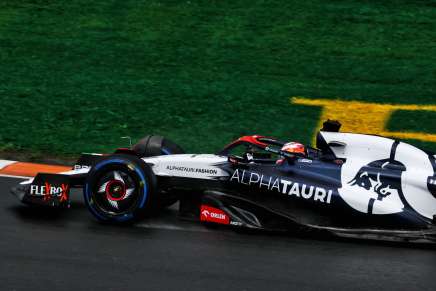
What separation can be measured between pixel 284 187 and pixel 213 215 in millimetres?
747

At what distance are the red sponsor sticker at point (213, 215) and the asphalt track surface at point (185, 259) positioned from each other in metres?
0.12

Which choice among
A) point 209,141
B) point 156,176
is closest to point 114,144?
point 209,141

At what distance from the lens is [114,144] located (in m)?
11.7

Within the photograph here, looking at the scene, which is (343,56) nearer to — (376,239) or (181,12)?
(181,12)

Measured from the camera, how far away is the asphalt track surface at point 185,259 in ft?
22.3

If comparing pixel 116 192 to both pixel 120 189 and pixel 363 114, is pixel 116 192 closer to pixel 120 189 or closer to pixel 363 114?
pixel 120 189

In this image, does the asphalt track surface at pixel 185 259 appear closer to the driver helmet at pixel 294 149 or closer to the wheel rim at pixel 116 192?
the wheel rim at pixel 116 192

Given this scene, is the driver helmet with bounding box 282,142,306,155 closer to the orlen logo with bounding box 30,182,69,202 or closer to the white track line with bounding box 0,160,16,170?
the orlen logo with bounding box 30,182,69,202

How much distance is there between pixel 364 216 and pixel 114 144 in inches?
189

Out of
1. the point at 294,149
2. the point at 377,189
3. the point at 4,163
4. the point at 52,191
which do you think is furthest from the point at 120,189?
the point at 4,163

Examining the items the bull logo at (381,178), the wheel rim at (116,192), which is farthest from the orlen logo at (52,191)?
the bull logo at (381,178)

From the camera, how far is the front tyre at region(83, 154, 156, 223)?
8281mm

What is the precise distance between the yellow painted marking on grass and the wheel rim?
4.32 metres

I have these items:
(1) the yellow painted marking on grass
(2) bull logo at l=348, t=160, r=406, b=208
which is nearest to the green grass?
(1) the yellow painted marking on grass
